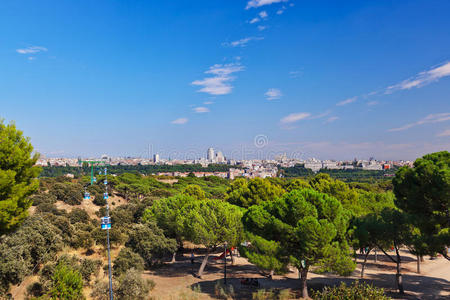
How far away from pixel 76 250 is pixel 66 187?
95.7 ft

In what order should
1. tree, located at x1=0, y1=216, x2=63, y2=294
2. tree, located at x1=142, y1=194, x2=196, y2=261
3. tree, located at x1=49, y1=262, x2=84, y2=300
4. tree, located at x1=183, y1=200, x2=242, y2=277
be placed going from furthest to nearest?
tree, located at x1=142, y1=194, x2=196, y2=261 < tree, located at x1=183, y1=200, x2=242, y2=277 < tree, located at x1=0, y1=216, x2=63, y2=294 < tree, located at x1=49, y1=262, x2=84, y2=300

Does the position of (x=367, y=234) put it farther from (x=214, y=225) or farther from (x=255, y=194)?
(x=255, y=194)

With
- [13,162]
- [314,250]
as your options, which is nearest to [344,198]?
[314,250]

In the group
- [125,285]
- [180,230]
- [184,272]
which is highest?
[180,230]

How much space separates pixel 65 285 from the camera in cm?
1437

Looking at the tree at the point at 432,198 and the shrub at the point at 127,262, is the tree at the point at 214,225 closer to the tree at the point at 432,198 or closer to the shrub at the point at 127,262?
the shrub at the point at 127,262

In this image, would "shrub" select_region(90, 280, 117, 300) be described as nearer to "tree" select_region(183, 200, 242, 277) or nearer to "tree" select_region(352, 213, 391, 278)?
"tree" select_region(183, 200, 242, 277)

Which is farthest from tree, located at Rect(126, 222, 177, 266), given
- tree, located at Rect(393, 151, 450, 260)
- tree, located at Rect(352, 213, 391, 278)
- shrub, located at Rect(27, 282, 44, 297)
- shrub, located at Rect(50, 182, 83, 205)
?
shrub, located at Rect(50, 182, 83, 205)

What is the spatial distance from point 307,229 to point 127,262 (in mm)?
13595

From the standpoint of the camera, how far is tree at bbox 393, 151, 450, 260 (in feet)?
49.7

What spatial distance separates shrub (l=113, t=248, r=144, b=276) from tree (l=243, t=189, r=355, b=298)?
31.9 feet

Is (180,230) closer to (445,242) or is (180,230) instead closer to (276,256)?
(276,256)

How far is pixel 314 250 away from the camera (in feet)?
50.9

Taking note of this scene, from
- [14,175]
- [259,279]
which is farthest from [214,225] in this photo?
[14,175]
